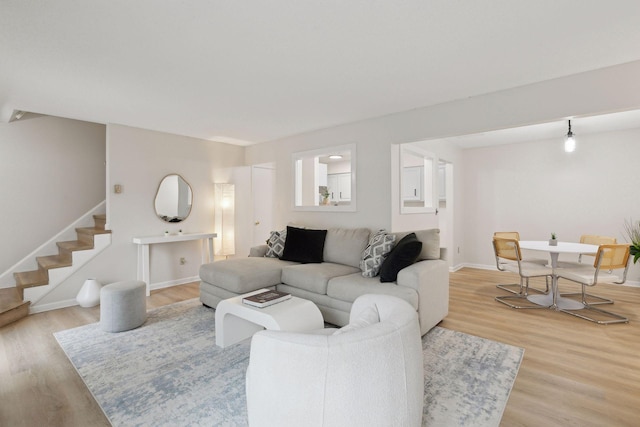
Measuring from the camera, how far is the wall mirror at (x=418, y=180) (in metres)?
4.23

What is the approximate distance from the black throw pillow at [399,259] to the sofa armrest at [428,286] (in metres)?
0.06

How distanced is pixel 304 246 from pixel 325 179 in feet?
12.7

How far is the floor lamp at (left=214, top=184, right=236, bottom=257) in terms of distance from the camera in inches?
211

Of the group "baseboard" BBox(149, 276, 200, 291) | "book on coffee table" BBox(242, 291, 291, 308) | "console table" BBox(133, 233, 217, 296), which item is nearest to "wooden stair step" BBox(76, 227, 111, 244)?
"console table" BBox(133, 233, 217, 296)

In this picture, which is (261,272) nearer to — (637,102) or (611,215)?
(637,102)

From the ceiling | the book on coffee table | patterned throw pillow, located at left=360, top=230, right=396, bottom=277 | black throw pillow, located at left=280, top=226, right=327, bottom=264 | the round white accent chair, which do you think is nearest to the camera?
the round white accent chair

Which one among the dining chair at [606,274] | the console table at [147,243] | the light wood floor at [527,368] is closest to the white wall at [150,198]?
the console table at [147,243]

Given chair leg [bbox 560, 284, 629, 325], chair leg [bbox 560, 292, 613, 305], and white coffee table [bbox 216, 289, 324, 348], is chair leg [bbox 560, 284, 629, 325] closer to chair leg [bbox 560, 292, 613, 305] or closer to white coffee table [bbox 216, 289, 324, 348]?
chair leg [bbox 560, 292, 613, 305]

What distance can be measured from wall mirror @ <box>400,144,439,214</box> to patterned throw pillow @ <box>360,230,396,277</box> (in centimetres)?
88

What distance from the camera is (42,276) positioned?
152 inches

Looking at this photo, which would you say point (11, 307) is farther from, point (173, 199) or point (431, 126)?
point (431, 126)

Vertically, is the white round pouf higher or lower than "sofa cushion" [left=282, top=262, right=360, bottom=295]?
lower

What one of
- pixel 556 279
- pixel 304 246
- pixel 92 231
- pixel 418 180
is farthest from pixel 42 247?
pixel 556 279

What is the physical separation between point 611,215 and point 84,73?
717 centimetres
